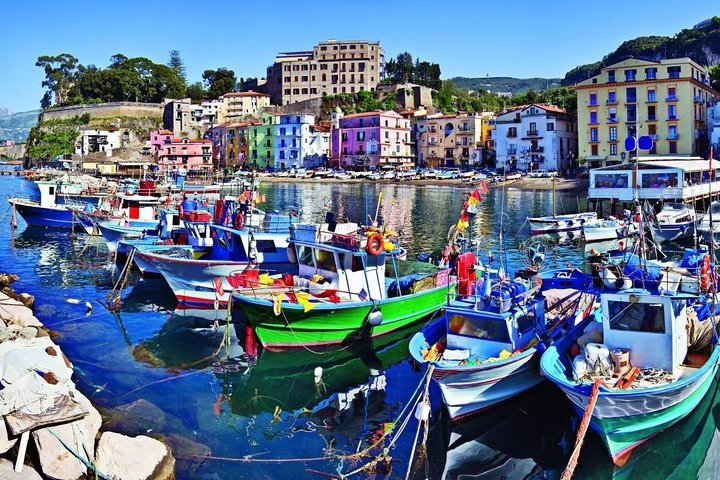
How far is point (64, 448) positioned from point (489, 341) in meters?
7.71

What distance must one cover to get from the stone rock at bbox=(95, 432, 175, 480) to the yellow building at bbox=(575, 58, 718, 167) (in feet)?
187

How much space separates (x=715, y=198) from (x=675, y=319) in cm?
4059

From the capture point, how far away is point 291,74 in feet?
370

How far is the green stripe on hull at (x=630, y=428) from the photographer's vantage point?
437 inches

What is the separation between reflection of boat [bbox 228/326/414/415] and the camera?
47.1ft

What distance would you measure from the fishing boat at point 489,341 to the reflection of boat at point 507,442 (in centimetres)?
32

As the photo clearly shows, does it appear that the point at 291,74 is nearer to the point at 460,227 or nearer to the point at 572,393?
the point at 460,227

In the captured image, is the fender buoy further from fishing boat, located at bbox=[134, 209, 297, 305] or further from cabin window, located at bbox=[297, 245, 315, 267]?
cabin window, located at bbox=[297, 245, 315, 267]

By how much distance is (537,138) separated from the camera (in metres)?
75.7

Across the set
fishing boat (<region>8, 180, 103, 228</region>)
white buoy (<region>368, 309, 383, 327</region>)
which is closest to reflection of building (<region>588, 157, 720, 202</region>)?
white buoy (<region>368, 309, 383, 327</region>)

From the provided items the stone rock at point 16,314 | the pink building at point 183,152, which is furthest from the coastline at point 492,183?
the stone rock at point 16,314

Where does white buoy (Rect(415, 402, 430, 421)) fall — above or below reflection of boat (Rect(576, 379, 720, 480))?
above

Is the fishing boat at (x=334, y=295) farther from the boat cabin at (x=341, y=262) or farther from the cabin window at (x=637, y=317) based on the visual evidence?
the cabin window at (x=637, y=317)

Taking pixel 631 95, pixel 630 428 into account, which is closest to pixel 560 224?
pixel 630 428
